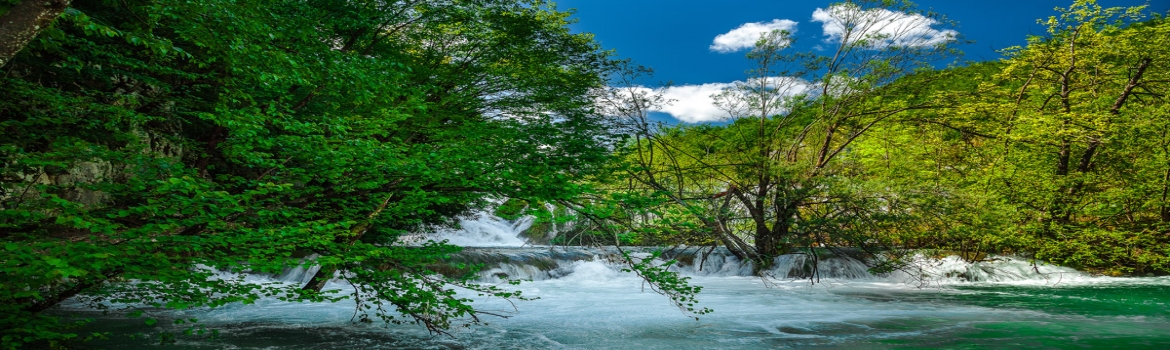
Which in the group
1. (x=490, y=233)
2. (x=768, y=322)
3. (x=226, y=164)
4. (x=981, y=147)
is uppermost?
(x=981, y=147)

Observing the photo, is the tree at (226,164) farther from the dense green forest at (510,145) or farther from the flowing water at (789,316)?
the flowing water at (789,316)

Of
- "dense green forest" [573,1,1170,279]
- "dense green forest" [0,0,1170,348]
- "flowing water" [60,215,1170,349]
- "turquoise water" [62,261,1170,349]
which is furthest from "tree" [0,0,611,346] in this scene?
"dense green forest" [573,1,1170,279]

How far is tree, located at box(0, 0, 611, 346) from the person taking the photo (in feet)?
13.4

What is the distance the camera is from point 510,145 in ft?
21.7

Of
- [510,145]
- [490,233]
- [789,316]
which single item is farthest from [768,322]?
[490,233]

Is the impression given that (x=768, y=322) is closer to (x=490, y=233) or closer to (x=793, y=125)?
(x=793, y=125)

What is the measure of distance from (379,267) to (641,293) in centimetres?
786

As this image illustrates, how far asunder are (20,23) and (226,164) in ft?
28.2

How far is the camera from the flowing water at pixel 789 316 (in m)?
7.55

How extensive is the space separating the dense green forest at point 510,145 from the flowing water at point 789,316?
638 mm

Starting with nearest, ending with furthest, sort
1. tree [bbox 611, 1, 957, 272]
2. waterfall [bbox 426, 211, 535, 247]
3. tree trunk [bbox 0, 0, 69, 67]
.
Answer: tree trunk [bbox 0, 0, 69, 67] < tree [bbox 611, 1, 957, 272] < waterfall [bbox 426, 211, 535, 247]

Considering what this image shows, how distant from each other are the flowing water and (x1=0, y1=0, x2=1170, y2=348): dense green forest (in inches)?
25.1

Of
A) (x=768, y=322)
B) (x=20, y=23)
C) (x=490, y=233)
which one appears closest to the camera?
(x=20, y=23)

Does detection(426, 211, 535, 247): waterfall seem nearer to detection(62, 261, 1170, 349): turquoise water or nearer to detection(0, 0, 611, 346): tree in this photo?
detection(62, 261, 1170, 349): turquoise water
